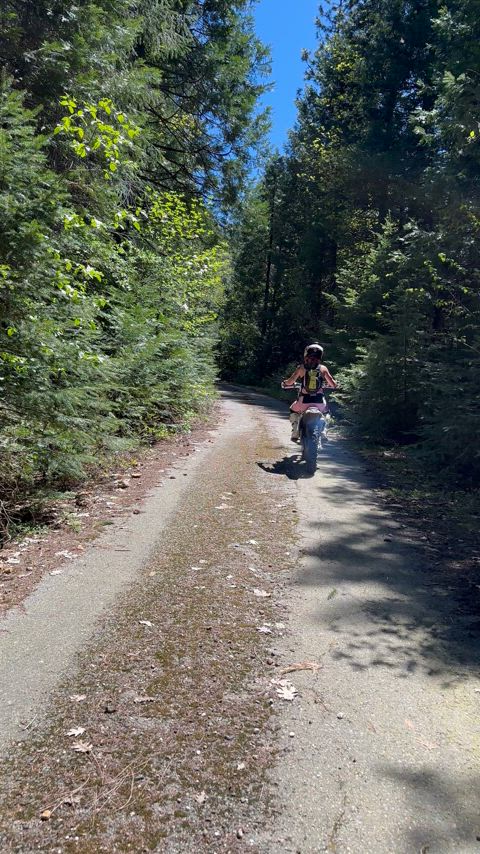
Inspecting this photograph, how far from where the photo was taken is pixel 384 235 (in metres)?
18.4

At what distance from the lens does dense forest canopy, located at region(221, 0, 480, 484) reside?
9.18 metres

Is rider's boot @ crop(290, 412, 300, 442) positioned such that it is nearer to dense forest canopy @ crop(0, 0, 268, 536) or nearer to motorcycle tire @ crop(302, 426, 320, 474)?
motorcycle tire @ crop(302, 426, 320, 474)

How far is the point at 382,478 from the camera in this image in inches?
359

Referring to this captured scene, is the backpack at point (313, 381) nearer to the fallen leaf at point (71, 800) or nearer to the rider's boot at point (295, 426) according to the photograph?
the rider's boot at point (295, 426)

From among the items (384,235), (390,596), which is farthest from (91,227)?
(384,235)

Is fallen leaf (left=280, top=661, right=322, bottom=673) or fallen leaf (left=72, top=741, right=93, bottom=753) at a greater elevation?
fallen leaf (left=280, top=661, right=322, bottom=673)

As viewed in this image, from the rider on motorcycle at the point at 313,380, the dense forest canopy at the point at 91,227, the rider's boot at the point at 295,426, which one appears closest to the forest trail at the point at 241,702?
the dense forest canopy at the point at 91,227

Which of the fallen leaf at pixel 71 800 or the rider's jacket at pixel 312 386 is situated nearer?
the fallen leaf at pixel 71 800

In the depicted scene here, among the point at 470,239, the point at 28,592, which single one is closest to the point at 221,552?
the point at 28,592

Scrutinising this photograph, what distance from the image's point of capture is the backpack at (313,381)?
9484 mm

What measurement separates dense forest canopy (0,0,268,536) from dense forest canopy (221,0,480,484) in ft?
14.9

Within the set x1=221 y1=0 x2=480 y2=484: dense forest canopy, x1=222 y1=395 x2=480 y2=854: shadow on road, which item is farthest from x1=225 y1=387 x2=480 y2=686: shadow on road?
x1=221 y1=0 x2=480 y2=484: dense forest canopy

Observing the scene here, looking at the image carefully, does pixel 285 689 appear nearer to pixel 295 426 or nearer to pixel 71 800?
pixel 71 800

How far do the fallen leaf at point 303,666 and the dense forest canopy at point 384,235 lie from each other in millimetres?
5234
